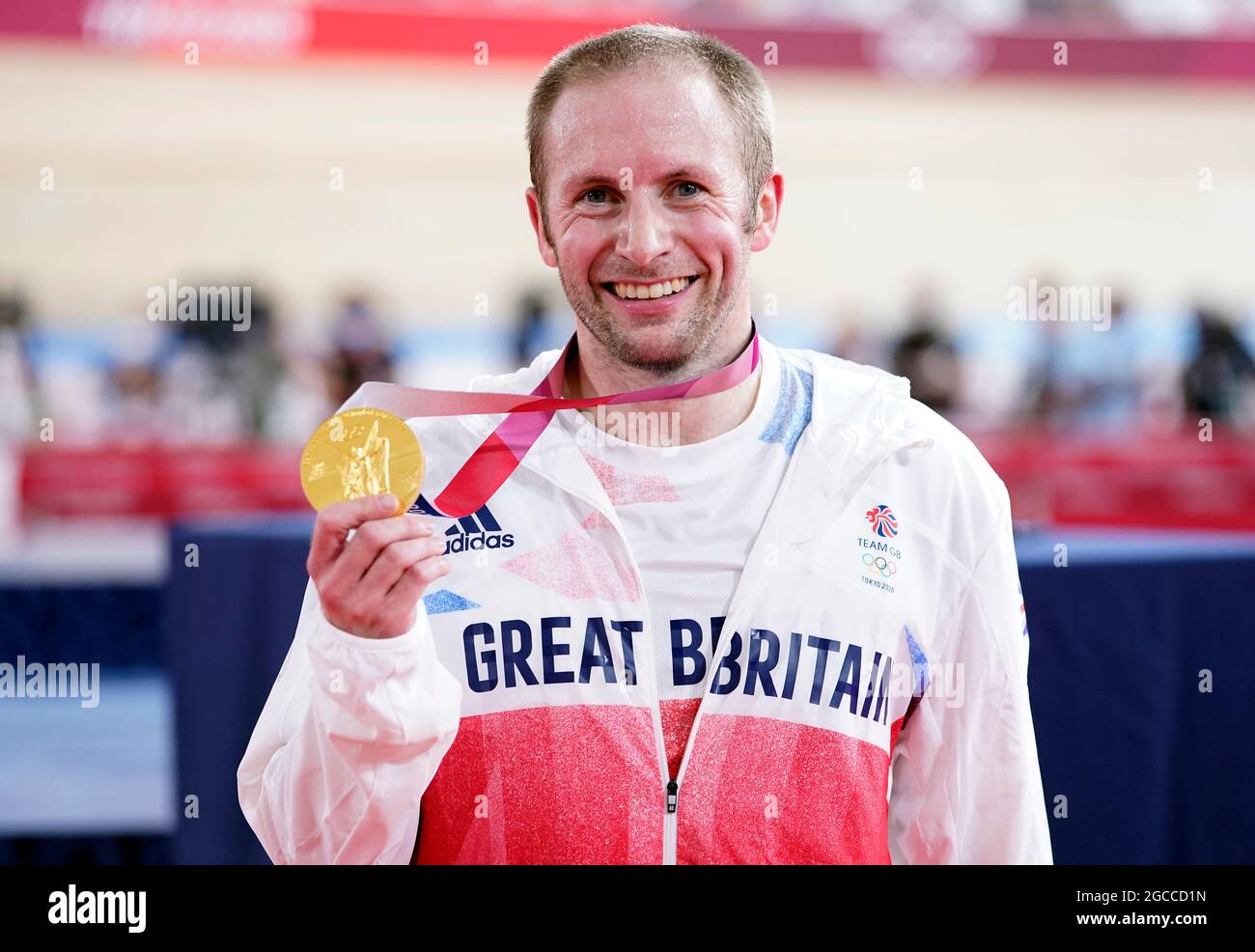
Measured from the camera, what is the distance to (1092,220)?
15.9 metres

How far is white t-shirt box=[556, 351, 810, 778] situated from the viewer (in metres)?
1.92

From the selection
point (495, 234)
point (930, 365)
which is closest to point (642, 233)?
point (930, 365)

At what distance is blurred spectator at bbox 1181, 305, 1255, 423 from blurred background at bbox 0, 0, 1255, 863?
0.09 feet

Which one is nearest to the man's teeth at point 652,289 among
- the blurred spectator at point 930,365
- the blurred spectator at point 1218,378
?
the blurred spectator at point 930,365

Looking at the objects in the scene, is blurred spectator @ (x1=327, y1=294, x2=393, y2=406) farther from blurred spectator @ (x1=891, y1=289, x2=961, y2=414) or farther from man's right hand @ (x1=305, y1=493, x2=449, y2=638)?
man's right hand @ (x1=305, y1=493, x2=449, y2=638)

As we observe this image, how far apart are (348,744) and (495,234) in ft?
45.8

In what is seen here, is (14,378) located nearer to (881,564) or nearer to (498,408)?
(498,408)

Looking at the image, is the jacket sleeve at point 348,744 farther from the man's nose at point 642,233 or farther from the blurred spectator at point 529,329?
the blurred spectator at point 529,329

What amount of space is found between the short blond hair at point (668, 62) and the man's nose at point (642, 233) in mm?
153

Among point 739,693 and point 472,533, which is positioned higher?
point 472,533

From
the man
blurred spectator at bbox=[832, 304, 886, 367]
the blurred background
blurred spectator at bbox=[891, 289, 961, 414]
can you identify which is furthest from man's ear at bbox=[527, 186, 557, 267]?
blurred spectator at bbox=[832, 304, 886, 367]

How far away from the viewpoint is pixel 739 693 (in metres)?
1.90

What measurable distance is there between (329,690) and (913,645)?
802 millimetres
